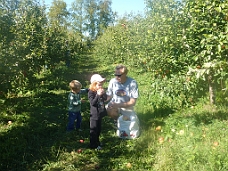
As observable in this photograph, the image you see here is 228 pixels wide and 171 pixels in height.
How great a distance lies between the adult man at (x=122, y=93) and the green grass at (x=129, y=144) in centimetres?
56

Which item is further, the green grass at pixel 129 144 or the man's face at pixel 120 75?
the man's face at pixel 120 75

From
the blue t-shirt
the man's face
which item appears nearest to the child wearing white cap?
the man's face

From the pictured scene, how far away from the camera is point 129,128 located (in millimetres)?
4859

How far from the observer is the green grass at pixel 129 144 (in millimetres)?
3600

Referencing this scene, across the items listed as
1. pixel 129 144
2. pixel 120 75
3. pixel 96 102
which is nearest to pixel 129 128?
pixel 129 144

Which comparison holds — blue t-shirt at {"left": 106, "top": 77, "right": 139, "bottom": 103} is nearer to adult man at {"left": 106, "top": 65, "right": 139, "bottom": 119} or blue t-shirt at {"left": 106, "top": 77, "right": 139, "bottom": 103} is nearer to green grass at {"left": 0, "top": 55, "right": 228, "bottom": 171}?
adult man at {"left": 106, "top": 65, "right": 139, "bottom": 119}

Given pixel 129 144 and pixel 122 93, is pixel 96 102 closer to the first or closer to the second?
pixel 122 93

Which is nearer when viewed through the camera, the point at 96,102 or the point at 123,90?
the point at 96,102

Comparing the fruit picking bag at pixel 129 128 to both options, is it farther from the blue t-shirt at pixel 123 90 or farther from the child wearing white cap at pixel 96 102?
the child wearing white cap at pixel 96 102

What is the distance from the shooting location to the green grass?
3.60 metres

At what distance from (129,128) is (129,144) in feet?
1.22

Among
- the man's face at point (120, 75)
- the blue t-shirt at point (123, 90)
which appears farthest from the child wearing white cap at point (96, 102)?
the blue t-shirt at point (123, 90)

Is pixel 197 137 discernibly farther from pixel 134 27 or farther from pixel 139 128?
pixel 134 27

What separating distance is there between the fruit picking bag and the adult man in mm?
135
